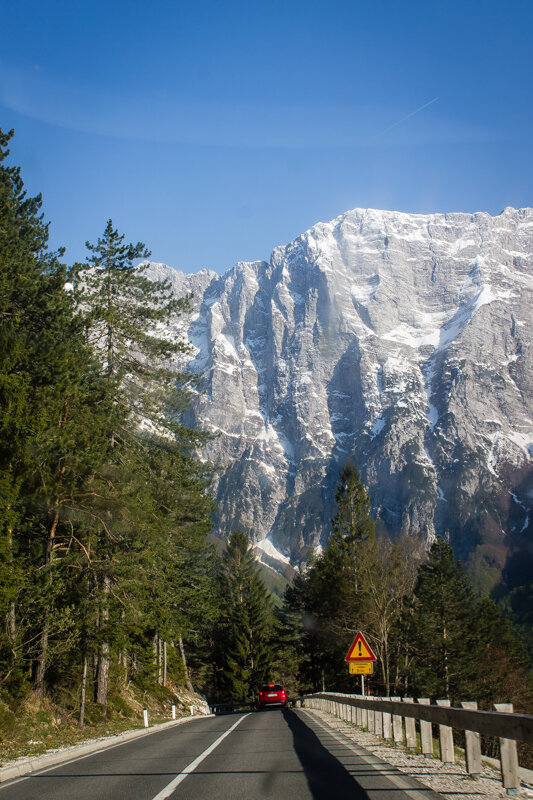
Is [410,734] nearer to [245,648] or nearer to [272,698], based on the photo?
[272,698]

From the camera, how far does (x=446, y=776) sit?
8641mm

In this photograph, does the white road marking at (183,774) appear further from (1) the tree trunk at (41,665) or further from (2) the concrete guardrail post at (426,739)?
(1) the tree trunk at (41,665)

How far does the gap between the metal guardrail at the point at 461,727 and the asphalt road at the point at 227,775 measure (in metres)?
0.81

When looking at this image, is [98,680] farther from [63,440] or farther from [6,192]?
[6,192]

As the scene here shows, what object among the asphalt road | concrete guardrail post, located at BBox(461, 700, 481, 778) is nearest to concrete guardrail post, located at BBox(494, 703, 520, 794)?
the asphalt road

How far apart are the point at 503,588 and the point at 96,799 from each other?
684ft

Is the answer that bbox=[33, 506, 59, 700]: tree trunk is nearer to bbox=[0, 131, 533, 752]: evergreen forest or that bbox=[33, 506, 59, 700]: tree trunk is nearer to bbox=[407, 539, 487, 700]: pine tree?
bbox=[0, 131, 533, 752]: evergreen forest

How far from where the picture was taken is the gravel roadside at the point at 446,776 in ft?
23.7

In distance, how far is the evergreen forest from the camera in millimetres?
17531

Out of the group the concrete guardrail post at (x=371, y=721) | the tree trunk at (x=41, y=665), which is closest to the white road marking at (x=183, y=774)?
the concrete guardrail post at (x=371, y=721)

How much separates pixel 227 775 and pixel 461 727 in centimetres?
344

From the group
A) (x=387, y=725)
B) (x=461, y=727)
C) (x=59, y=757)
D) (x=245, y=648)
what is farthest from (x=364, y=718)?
(x=245, y=648)

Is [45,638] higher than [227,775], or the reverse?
[45,638]

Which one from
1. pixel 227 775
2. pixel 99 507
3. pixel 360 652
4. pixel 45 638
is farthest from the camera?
pixel 99 507
